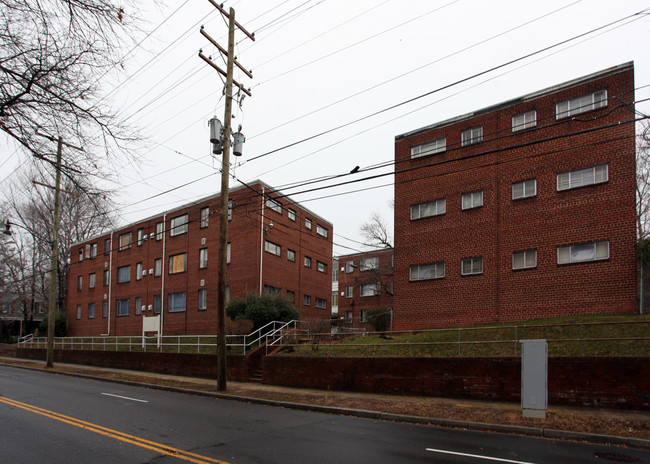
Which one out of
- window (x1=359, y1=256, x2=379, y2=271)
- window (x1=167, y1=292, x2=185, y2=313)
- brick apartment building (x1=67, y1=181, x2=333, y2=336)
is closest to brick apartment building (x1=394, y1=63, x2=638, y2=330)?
brick apartment building (x1=67, y1=181, x2=333, y2=336)

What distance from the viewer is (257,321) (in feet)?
80.7

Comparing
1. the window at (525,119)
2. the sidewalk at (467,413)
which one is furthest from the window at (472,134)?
the sidewalk at (467,413)

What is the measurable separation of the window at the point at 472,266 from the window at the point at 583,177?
4.63 metres

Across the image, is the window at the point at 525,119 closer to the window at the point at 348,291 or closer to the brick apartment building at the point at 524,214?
the brick apartment building at the point at 524,214

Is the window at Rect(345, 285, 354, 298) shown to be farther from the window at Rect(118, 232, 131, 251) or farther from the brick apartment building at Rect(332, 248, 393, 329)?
the window at Rect(118, 232, 131, 251)

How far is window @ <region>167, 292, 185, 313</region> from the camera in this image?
3453cm

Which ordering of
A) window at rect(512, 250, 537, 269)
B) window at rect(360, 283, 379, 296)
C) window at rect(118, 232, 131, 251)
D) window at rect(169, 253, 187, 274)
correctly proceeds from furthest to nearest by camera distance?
window at rect(360, 283, 379, 296) < window at rect(118, 232, 131, 251) < window at rect(169, 253, 187, 274) < window at rect(512, 250, 537, 269)

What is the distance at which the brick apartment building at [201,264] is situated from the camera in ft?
103

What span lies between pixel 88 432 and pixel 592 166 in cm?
1939

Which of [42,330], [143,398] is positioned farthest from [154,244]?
[143,398]

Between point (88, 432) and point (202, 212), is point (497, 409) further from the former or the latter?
point (202, 212)

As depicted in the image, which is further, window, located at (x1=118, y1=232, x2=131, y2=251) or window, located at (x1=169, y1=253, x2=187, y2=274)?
window, located at (x1=118, y1=232, x2=131, y2=251)

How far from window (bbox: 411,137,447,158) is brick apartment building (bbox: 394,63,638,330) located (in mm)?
63

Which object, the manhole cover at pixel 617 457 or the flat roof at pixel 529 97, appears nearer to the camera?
the manhole cover at pixel 617 457
